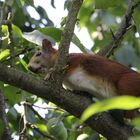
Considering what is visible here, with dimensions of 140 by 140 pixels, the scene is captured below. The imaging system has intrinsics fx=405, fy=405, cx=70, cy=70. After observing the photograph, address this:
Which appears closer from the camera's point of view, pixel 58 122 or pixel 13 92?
pixel 58 122

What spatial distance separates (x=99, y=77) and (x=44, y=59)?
24.0 inches

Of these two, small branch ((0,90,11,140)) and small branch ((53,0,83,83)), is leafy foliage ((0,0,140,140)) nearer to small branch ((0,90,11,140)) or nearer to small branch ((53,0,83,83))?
small branch ((0,90,11,140))

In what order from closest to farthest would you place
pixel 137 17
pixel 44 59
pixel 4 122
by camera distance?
pixel 137 17
pixel 4 122
pixel 44 59

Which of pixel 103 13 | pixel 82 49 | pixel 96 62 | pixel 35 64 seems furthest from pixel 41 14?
pixel 82 49

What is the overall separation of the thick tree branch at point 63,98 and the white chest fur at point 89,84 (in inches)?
22.9

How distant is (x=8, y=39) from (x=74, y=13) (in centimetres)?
58

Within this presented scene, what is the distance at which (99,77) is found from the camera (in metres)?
2.33

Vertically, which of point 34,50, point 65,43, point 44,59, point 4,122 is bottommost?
point 4,122

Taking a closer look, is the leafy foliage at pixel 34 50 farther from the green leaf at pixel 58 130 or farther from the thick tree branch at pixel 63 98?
the thick tree branch at pixel 63 98

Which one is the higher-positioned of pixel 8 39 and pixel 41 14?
pixel 8 39

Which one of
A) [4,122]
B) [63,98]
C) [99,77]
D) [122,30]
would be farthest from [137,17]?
[4,122]

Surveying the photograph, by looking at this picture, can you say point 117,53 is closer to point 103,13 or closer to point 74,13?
point 74,13

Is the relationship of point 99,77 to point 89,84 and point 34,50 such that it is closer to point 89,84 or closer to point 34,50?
point 89,84

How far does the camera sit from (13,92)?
7.95ft
